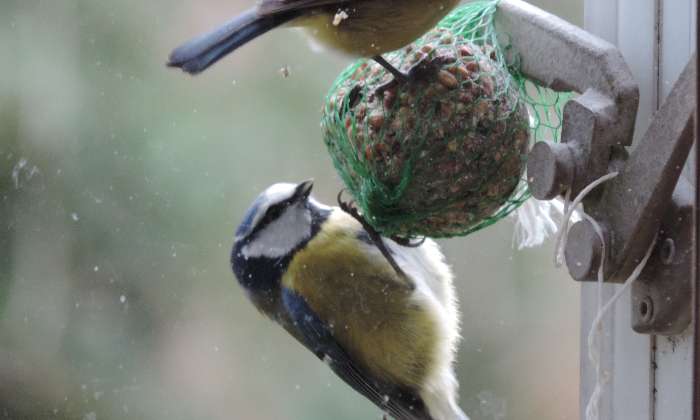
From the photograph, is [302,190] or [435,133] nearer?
[435,133]

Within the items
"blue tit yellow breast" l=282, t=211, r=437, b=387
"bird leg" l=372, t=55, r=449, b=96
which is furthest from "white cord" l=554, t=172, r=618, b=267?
"blue tit yellow breast" l=282, t=211, r=437, b=387

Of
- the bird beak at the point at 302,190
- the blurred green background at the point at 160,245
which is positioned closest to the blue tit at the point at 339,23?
the bird beak at the point at 302,190

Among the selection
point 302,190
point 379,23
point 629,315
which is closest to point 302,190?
point 302,190

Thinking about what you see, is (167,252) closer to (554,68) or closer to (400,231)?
(400,231)

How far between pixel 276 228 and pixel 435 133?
45 centimetres

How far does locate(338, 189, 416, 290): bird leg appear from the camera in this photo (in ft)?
4.55

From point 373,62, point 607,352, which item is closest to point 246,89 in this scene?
point 373,62

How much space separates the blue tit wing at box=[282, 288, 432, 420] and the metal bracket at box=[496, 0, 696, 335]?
1.89ft

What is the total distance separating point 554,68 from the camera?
3.79 ft

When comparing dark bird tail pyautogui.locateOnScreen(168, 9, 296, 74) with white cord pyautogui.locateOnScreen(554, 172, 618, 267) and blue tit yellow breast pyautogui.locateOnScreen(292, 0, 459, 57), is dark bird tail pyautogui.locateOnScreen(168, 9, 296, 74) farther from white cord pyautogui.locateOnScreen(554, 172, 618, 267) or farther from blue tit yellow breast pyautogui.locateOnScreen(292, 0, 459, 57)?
white cord pyautogui.locateOnScreen(554, 172, 618, 267)

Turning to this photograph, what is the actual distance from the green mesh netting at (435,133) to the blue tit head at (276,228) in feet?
0.87

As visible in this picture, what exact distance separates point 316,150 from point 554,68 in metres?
0.78

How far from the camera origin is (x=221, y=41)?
1119 mm

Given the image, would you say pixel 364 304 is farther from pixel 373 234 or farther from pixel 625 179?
pixel 625 179
